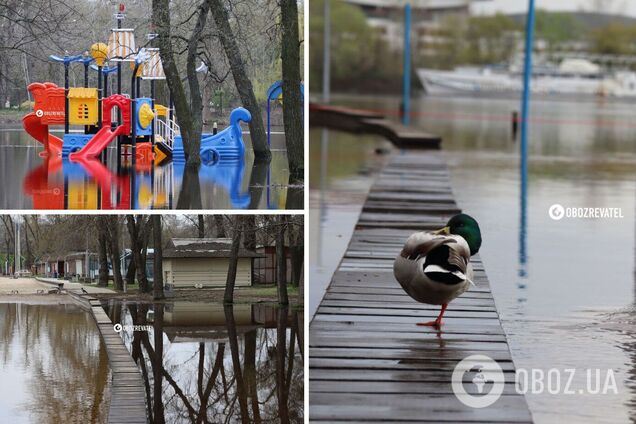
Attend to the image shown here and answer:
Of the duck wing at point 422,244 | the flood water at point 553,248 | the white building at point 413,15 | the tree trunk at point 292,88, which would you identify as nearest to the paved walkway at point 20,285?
the tree trunk at point 292,88

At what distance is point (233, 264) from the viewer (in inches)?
209

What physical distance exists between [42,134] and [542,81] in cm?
5277

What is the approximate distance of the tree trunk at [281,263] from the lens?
17.5ft

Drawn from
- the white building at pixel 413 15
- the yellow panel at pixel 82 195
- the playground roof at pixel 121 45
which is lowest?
the yellow panel at pixel 82 195

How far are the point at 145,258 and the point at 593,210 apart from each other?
25.6 ft

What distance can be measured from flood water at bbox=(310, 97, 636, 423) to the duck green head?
19.1 inches

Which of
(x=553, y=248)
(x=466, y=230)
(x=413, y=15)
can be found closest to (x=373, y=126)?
(x=553, y=248)

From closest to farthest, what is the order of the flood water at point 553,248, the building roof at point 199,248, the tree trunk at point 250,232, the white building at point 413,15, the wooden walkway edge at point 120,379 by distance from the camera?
the wooden walkway edge at point 120,379, the building roof at point 199,248, the tree trunk at point 250,232, the flood water at point 553,248, the white building at point 413,15

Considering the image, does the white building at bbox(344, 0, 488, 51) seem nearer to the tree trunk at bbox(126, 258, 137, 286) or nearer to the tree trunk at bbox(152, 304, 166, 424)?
the tree trunk at bbox(126, 258, 137, 286)

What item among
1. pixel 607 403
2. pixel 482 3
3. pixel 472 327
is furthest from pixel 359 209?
pixel 482 3

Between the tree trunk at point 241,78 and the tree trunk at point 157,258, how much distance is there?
0.53 m

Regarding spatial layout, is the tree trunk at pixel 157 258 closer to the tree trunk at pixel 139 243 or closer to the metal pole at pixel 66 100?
the tree trunk at pixel 139 243

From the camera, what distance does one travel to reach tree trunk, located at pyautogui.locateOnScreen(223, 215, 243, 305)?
526 cm

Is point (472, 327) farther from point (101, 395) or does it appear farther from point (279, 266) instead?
point (101, 395)
